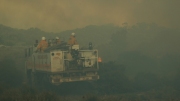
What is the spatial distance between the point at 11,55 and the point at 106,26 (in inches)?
1656

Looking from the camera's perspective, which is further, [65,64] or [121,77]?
[121,77]

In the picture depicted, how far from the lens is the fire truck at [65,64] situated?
55.0ft

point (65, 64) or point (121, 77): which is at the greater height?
point (65, 64)

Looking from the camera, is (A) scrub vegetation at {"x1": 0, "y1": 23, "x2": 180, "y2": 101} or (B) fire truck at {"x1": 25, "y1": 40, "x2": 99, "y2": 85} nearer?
(A) scrub vegetation at {"x1": 0, "y1": 23, "x2": 180, "y2": 101}

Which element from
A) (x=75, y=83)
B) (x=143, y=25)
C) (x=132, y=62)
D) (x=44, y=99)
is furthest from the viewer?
(x=143, y=25)

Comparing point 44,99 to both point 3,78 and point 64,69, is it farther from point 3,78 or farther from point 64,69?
point 3,78

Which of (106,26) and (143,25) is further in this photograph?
(106,26)

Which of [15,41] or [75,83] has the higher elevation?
[15,41]

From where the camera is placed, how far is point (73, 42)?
19.4 m

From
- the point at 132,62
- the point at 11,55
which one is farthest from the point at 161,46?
the point at 11,55

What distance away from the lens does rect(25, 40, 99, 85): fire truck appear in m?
16.8

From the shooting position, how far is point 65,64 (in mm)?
17078

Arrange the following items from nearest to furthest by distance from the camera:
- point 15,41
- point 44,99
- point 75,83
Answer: point 44,99
point 75,83
point 15,41

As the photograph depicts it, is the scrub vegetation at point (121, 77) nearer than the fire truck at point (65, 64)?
Yes
